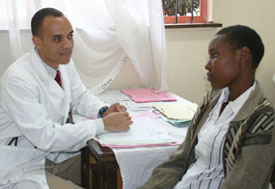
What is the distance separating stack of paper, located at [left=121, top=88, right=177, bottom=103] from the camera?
219 cm

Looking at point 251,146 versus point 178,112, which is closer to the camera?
point 251,146

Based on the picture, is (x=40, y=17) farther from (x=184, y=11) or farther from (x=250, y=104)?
(x=184, y=11)

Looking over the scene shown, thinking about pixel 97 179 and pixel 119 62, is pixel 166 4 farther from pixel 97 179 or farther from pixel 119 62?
pixel 97 179

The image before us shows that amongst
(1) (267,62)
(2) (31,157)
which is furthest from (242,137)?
(1) (267,62)

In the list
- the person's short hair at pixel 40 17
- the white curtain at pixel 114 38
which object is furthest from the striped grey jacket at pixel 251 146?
the white curtain at pixel 114 38

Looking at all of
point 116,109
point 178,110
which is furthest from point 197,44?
point 116,109

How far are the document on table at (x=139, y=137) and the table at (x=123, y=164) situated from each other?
0.11 feet

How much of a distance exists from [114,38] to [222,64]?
1384 mm

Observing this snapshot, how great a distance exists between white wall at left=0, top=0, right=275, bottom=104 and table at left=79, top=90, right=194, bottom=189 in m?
1.25

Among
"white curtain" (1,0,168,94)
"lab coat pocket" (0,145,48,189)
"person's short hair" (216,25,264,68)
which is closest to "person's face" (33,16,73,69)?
"lab coat pocket" (0,145,48,189)

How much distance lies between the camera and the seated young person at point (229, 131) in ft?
3.42

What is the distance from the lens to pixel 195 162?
1.35 m

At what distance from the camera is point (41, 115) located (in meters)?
1.47

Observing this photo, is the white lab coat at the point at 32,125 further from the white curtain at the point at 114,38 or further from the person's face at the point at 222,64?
the white curtain at the point at 114,38
